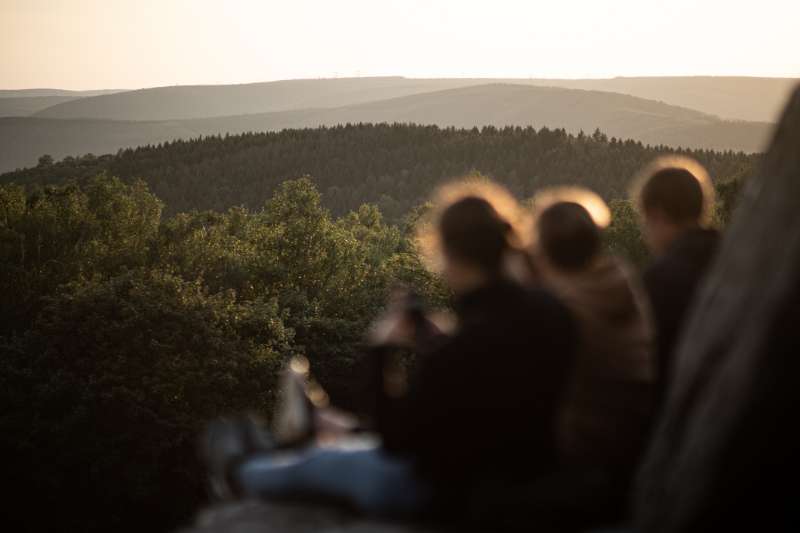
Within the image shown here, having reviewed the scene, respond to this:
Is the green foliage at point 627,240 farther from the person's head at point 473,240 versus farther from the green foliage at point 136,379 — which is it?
the person's head at point 473,240

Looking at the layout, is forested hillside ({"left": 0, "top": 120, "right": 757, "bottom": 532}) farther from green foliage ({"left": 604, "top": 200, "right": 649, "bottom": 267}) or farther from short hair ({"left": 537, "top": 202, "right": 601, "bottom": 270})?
short hair ({"left": 537, "top": 202, "right": 601, "bottom": 270})

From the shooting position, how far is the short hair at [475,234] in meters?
5.02

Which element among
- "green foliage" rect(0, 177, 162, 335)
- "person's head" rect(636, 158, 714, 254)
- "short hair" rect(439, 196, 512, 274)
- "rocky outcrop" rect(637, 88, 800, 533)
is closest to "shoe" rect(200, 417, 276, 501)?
"short hair" rect(439, 196, 512, 274)

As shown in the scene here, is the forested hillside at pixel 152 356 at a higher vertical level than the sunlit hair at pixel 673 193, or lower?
lower

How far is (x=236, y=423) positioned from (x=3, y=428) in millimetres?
35449

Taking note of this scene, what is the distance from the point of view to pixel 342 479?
5.88m

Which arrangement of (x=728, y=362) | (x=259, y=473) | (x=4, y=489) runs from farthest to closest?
(x=4, y=489) → (x=259, y=473) → (x=728, y=362)

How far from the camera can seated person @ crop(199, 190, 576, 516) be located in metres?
4.93

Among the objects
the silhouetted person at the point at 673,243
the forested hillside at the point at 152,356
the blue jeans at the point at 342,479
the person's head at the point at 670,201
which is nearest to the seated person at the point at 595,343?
the silhouetted person at the point at 673,243

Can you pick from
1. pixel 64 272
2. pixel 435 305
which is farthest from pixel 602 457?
pixel 64 272

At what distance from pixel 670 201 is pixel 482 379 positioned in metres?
2.32

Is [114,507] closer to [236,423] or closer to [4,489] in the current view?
[4,489]

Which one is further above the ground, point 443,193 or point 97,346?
point 443,193

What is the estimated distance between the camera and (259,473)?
6.26 meters
